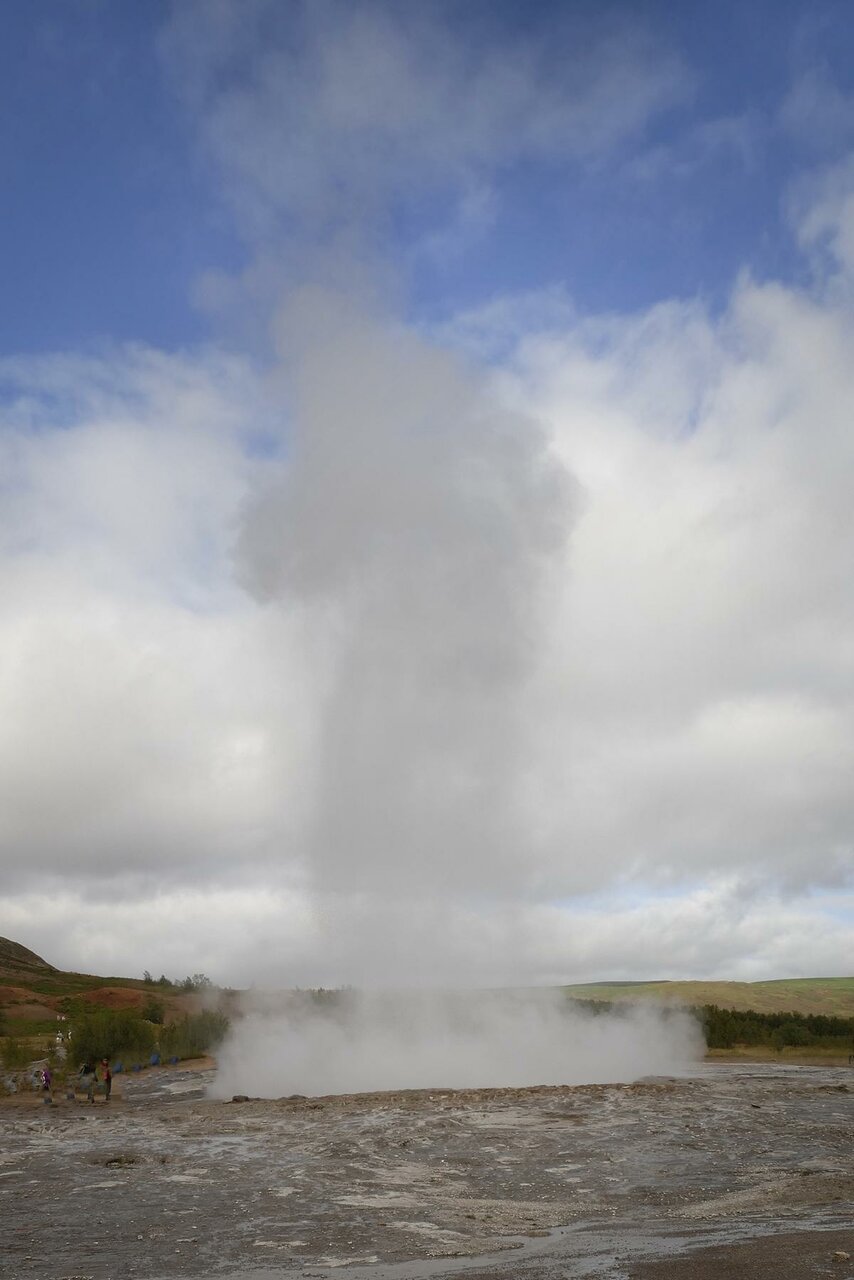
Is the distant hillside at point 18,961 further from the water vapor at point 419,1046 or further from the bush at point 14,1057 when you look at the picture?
the water vapor at point 419,1046

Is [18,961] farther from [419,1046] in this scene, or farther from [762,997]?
[419,1046]

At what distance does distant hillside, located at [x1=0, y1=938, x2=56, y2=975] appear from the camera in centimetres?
12474

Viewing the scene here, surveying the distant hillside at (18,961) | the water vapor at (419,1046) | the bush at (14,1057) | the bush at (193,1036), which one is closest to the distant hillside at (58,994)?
the distant hillside at (18,961)

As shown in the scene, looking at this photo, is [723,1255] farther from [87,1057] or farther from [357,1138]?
[87,1057]

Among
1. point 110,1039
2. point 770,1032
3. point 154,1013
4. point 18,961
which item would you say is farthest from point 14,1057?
point 18,961

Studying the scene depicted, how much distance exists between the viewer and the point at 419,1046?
41.0 m

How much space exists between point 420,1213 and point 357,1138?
898 cm

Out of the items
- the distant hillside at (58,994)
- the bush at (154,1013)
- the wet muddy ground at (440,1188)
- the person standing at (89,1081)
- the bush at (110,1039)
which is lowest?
the wet muddy ground at (440,1188)

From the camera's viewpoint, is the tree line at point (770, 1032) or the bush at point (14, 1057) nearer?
the bush at point (14, 1057)

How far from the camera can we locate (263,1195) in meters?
17.0

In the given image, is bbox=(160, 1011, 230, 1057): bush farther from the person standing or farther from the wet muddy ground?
the wet muddy ground

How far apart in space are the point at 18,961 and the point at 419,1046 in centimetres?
11172

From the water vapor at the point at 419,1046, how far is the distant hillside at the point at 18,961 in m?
89.7

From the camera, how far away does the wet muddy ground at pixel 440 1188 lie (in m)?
12.1
